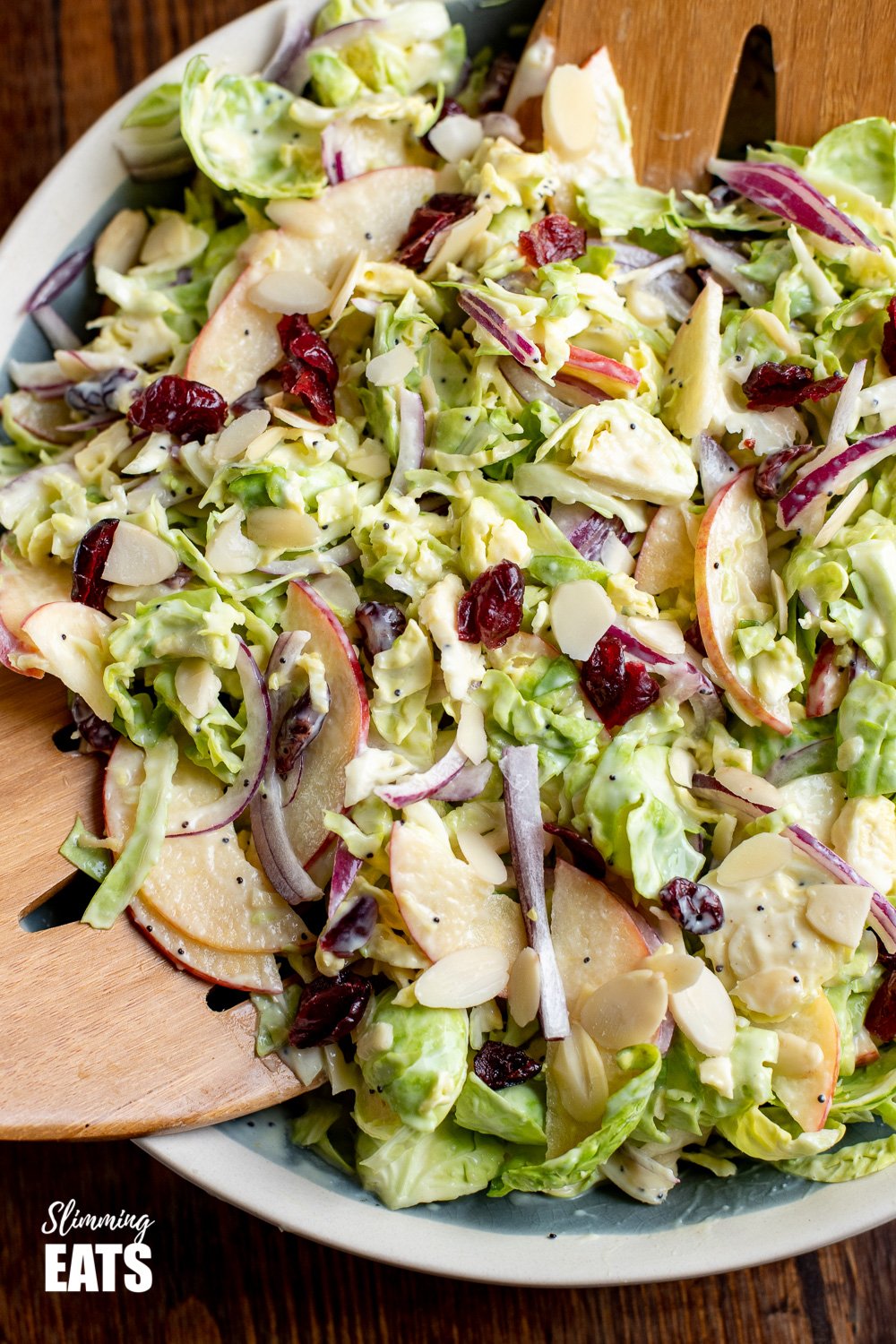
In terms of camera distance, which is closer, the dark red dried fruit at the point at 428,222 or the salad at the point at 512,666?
the salad at the point at 512,666

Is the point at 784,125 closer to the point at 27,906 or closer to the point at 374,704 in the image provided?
the point at 374,704

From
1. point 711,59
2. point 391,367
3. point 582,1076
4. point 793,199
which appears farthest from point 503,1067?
point 711,59

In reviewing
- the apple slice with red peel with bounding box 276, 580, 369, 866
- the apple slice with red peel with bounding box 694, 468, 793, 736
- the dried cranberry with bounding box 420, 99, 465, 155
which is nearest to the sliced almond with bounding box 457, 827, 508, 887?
the apple slice with red peel with bounding box 276, 580, 369, 866

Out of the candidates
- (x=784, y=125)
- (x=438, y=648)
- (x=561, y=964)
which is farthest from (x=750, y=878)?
(x=784, y=125)

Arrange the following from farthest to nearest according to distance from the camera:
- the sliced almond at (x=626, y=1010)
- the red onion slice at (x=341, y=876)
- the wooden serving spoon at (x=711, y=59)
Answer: the wooden serving spoon at (x=711, y=59) → the red onion slice at (x=341, y=876) → the sliced almond at (x=626, y=1010)

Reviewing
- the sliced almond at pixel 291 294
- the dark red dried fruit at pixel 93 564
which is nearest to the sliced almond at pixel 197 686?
the dark red dried fruit at pixel 93 564

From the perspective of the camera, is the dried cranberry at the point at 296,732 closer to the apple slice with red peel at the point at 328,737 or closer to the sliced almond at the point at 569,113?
the apple slice with red peel at the point at 328,737

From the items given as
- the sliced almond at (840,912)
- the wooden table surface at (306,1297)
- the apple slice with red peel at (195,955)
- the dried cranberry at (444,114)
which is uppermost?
the dried cranberry at (444,114)
